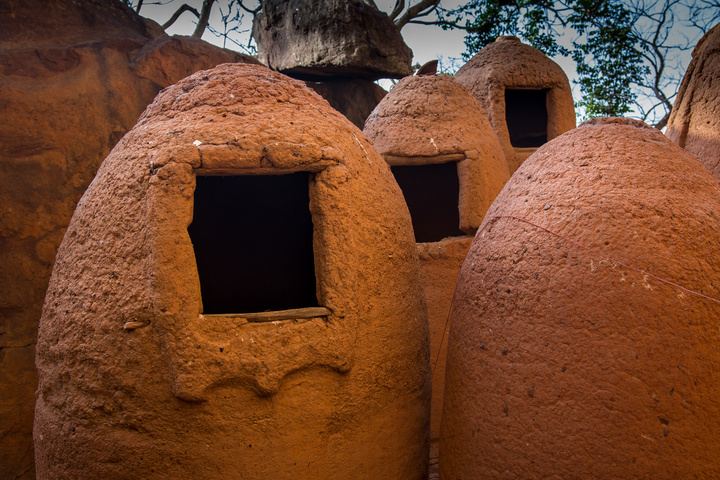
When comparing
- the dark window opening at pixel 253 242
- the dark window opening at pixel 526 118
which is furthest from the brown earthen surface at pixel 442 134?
the dark window opening at pixel 526 118

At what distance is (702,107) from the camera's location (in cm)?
402

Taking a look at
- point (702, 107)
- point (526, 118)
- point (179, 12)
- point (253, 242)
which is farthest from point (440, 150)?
point (179, 12)

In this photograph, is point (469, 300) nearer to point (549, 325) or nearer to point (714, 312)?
point (549, 325)

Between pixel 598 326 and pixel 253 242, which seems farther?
pixel 253 242

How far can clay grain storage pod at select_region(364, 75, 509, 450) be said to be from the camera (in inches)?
153

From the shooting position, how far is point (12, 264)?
332 cm

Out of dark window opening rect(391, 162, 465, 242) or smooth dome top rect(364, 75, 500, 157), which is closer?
smooth dome top rect(364, 75, 500, 157)

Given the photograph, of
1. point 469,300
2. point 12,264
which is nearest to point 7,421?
point 12,264

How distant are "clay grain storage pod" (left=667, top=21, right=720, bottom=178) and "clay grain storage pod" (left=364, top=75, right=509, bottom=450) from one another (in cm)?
137

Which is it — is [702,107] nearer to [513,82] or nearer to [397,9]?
[513,82]

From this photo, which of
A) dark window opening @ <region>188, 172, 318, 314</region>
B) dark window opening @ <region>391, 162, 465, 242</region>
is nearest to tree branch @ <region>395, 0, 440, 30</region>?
dark window opening @ <region>391, 162, 465, 242</region>

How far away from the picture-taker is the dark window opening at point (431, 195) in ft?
15.4

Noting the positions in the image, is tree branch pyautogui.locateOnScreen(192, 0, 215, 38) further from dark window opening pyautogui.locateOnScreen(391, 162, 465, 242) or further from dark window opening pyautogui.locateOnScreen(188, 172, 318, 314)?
dark window opening pyautogui.locateOnScreen(188, 172, 318, 314)

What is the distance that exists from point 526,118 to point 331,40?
2573 millimetres
